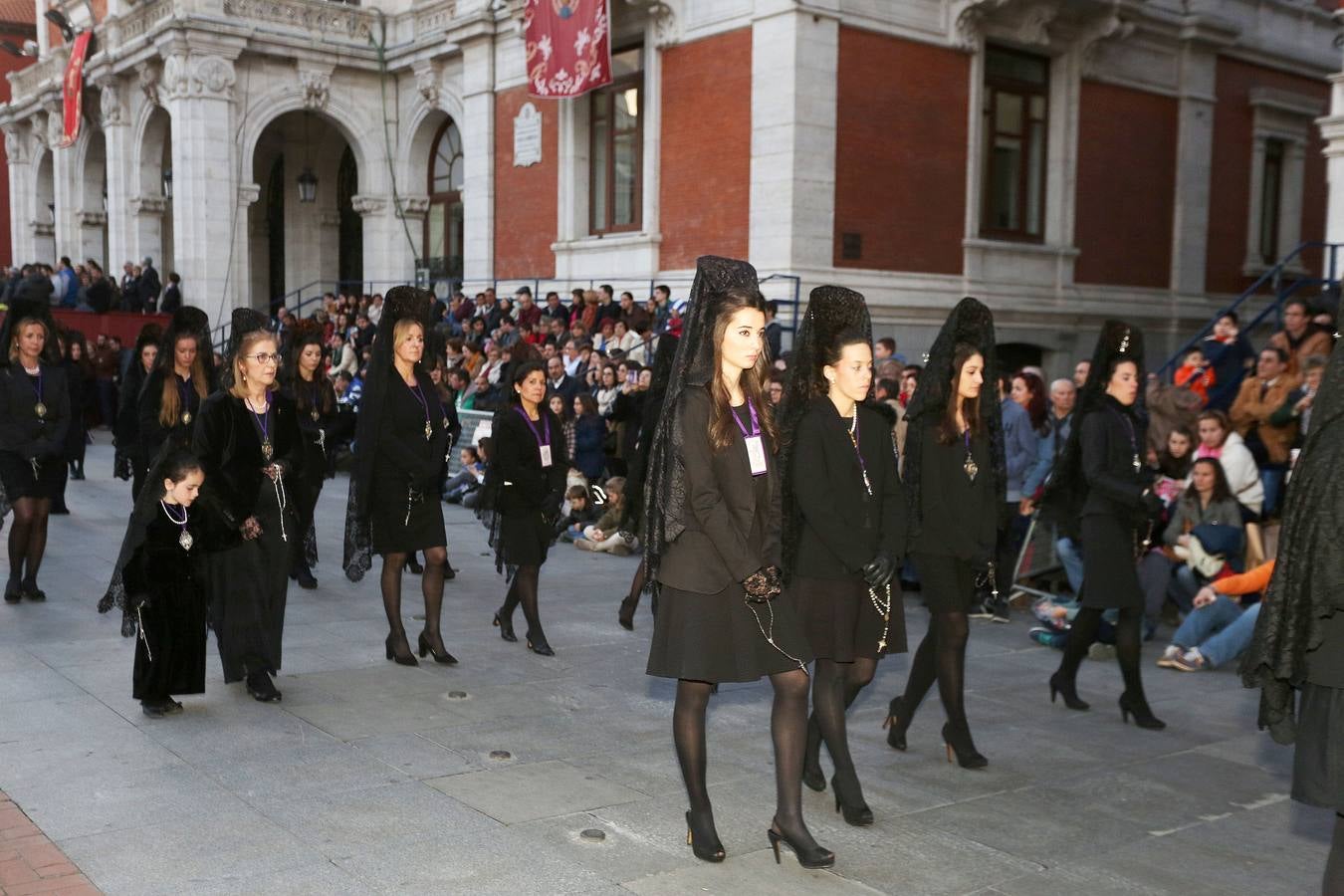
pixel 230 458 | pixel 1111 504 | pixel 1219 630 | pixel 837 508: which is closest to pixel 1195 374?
pixel 1219 630

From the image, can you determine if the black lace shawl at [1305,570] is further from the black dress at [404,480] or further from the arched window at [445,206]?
the arched window at [445,206]

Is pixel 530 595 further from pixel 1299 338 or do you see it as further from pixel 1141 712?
pixel 1299 338

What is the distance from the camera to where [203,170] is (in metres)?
25.5

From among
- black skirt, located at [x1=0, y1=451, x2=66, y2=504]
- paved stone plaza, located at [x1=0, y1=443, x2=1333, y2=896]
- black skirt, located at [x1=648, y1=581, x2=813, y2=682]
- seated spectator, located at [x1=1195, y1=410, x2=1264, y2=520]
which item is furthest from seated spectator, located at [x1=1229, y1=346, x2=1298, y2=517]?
black skirt, located at [x1=0, y1=451, x2=66, y2=504]

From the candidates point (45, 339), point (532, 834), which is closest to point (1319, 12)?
point (45, 339)

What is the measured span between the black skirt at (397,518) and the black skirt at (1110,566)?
11.7 feet

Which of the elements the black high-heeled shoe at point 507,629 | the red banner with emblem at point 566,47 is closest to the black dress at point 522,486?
the black high-heeled shoe at point 507,629

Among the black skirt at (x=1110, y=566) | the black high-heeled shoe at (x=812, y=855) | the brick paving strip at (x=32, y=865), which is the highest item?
the black skirt at (x=1110, y=566)

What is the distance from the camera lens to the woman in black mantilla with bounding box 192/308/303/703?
22.4ft

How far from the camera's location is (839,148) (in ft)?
57.1

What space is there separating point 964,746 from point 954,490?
1.17 meters

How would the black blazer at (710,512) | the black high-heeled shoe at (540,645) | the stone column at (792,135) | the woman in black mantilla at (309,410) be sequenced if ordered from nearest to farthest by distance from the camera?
the black blazer at (710,512) → the black high-heeled shoe at (540,645) → the woman in black mantilla at (309,410) → the stone column at (792,135)

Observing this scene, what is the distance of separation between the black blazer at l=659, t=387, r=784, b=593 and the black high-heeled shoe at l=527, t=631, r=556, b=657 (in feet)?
11.8

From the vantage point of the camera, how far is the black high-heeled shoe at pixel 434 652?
7.76 meters
